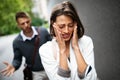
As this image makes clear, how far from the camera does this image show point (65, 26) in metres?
2.38

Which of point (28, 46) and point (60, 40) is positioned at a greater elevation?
point (60, 40)

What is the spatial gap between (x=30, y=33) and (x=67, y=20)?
1540 mm

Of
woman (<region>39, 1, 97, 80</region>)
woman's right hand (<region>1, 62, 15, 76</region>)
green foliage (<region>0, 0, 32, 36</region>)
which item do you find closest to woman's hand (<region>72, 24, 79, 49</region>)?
woman (<region>39, 1, 97, 80</region>)

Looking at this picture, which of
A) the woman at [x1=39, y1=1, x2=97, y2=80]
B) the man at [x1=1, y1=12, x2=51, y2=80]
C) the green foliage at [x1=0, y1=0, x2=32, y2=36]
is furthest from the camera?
the green foliage at [x1=0, y1=0, x2=32, y2=36]

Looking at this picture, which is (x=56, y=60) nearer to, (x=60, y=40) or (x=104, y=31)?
(x=60, y=40)

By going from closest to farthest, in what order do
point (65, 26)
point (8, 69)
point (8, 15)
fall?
point (65, 26) < point (8, 69) < point (8, 15)

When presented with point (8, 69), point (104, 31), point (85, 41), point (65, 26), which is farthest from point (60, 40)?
point (104, 31)

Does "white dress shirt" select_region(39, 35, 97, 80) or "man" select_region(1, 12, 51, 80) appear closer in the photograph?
"white dress shirt" select_region(39, 35, 97, 80)

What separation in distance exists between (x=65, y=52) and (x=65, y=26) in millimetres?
300

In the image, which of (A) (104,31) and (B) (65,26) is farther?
(A) (104,31)

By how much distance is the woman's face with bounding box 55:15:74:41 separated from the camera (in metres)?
2.38

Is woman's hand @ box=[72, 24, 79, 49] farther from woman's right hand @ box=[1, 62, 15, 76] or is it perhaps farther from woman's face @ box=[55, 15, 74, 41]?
woman's right hand @ box=[1, 62, 15, 76]

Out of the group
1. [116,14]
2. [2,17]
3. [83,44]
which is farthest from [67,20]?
[2,17]

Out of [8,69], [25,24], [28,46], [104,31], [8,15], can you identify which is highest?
[25,24]
